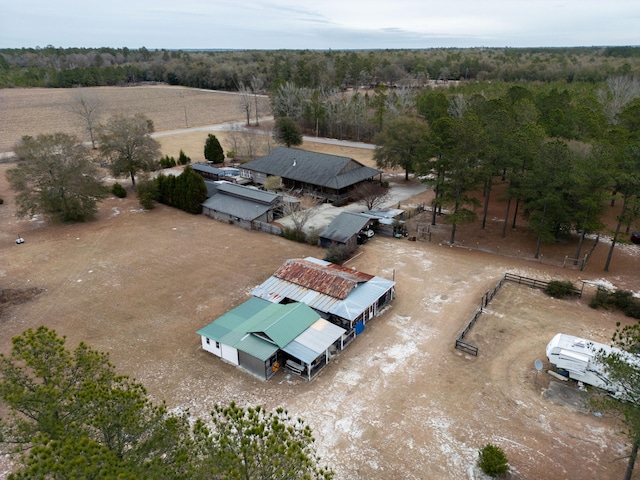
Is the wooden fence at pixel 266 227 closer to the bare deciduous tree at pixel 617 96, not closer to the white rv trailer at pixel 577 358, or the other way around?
the white rv trailer at pixel 577 358

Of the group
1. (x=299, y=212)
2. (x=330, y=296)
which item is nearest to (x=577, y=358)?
(x=330, y=296)

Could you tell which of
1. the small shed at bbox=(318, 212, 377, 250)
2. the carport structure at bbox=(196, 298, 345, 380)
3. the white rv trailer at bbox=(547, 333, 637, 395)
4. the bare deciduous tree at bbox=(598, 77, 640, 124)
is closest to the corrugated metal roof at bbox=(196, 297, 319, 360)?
the carport structure at bbox=(196, 298, 345, 380)

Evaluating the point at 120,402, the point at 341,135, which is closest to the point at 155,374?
the point at 120,402

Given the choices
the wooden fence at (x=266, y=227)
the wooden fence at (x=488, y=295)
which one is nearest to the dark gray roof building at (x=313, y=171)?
the wooden fence at (x=266, y=227)

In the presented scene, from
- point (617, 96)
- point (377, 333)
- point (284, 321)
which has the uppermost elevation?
point (617, 96)

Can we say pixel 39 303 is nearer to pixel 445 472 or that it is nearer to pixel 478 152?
pixel 445 472

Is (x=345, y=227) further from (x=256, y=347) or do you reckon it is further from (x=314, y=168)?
(x=256, y=347)
